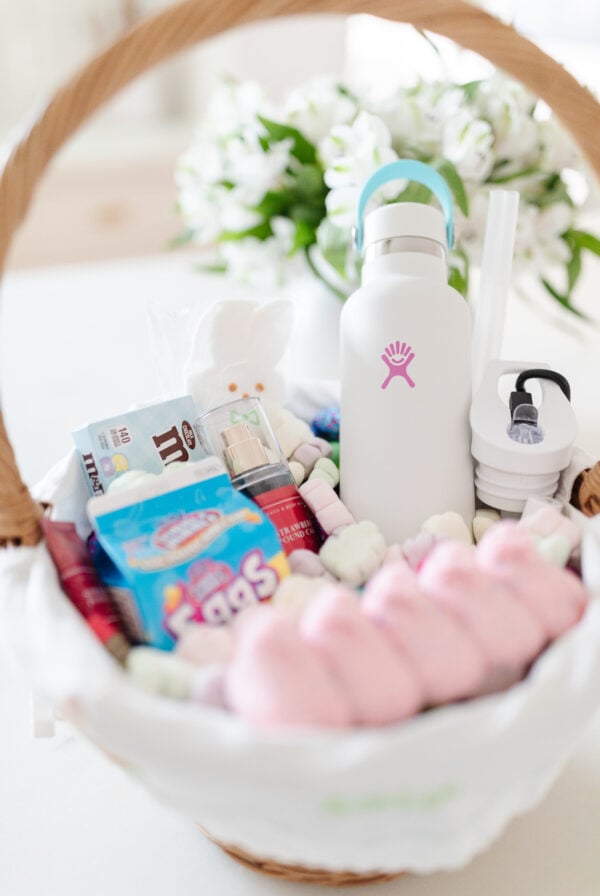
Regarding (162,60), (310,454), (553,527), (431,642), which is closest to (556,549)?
(553,527)

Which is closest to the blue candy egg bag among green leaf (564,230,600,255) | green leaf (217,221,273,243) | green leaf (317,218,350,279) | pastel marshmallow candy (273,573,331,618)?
pastel marshmallow candy (273,573,331,618)

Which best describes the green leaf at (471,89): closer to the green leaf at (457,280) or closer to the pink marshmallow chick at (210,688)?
the green leaf at (457,280)

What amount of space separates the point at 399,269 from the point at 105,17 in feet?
7.22

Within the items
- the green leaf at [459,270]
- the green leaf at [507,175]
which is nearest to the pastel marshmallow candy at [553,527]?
the green leaf at [459,270]

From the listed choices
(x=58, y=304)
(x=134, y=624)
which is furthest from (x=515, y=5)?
(x=134, y=624)

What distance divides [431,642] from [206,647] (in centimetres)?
12

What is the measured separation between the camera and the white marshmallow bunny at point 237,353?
0.67 metres

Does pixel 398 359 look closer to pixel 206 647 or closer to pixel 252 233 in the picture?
pixel 206 647

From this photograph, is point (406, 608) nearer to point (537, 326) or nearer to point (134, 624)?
point (134, 624)

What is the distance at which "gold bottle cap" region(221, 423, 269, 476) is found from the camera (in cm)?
60

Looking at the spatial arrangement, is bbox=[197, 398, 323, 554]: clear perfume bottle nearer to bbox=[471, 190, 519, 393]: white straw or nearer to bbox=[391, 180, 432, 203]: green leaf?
bbox=[471, 190, 519, 393]: white straw

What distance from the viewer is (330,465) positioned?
0.64m

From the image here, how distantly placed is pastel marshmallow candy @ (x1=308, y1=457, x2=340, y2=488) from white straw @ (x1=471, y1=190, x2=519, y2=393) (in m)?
0.14

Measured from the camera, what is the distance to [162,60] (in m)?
0.46
